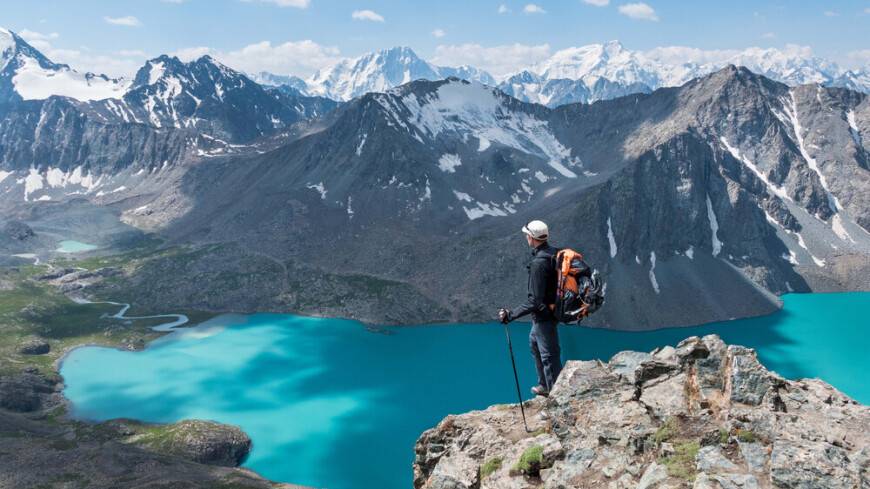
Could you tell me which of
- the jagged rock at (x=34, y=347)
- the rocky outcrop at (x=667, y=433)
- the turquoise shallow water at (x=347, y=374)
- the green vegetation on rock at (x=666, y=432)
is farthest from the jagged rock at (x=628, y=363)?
the jagged rock at (x=34, y=347)

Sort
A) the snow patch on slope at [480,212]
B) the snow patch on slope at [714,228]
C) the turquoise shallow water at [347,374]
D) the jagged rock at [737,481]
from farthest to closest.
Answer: the snow patch on slope at [480,212], the snow patch on slope at [714,228], the turquoise shallow water at [347,374], the jagged rock at [737,481]

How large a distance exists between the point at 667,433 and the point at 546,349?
183 inches

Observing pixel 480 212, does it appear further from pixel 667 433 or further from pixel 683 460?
pixel 683 460

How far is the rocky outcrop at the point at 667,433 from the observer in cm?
1145

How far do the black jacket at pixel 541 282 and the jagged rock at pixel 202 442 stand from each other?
75.2 metres

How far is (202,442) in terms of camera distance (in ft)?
261

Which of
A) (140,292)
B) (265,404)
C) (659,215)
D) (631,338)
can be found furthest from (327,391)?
(659,215)

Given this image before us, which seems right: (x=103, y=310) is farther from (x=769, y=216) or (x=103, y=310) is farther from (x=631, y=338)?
(x=769, y=216)

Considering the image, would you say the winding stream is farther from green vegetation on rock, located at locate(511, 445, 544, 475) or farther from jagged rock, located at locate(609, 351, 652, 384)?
green vegetation on rock, located at locate(511, 445, 544, 475)

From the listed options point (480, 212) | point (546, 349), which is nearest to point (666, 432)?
point (546, 349)

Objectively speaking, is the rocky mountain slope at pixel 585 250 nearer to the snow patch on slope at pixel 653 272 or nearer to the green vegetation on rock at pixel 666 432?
the snow patch on slope at pixel 653 272

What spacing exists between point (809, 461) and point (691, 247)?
583ft

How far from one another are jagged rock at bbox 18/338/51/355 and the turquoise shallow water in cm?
616

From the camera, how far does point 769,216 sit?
193000 mm
